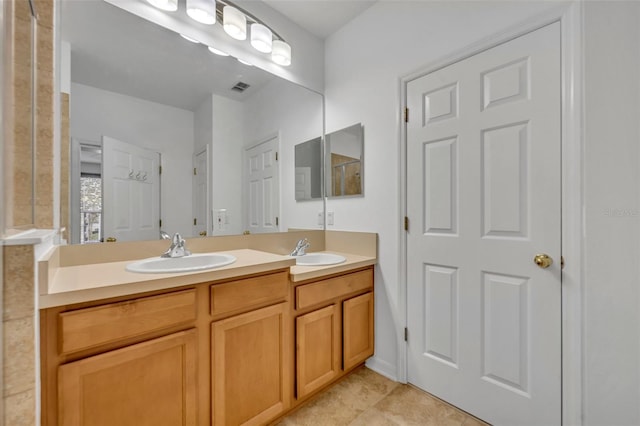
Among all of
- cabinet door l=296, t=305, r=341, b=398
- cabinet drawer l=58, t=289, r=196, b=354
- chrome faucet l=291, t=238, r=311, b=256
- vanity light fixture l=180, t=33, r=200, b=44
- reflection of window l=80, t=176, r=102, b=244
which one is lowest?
cabinet door l=296, t=305, r=341, b=398

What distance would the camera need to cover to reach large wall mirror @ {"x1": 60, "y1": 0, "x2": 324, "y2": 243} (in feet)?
4.34

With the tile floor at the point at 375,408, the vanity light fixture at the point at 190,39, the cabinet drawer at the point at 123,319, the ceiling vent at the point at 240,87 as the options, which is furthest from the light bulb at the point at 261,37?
the tile floor at the point at 375,408

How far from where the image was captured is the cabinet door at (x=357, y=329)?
1.70 meters

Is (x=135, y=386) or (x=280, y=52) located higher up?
(x=280, y=52)

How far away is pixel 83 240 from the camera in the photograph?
51.6 inches

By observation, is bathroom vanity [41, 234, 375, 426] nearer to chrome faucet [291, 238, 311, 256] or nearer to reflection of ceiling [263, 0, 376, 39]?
chrome faucet [291, 238, 311, 256]

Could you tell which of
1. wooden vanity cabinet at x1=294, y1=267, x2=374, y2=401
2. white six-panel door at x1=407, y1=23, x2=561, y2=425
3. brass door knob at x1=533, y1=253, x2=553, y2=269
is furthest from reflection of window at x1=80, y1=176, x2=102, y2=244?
brass door knob at x1=533, y1=253, x2=553, y2=269

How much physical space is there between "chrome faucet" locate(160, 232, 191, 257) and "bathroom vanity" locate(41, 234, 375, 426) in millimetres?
218

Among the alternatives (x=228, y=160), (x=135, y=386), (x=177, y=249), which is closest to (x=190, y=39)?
(x=228, y=160)

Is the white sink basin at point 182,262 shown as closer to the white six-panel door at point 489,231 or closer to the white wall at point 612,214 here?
the white six-panel door at point 489,231

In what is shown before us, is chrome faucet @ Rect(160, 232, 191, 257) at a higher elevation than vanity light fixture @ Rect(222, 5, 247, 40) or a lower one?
lower

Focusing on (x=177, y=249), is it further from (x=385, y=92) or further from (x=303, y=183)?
(x=385, y=92)

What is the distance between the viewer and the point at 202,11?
1.57m

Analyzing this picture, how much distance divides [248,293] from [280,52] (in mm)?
1617
